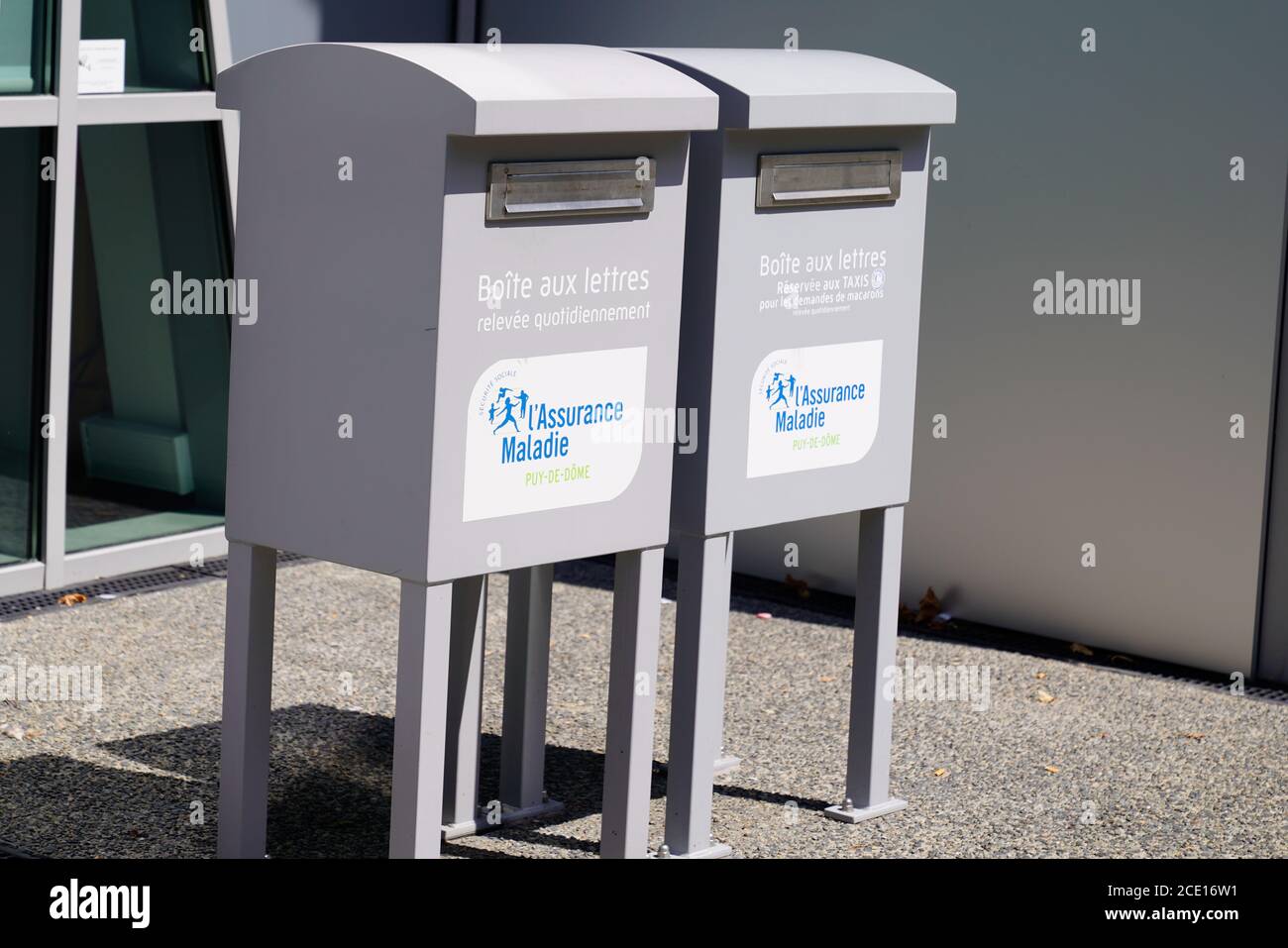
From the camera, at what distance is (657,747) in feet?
20.3

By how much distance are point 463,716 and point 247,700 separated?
0.72 meters

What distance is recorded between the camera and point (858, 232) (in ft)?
17.0

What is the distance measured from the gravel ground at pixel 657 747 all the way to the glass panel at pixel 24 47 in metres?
2.07

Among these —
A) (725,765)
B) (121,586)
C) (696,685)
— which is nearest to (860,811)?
(725,765)

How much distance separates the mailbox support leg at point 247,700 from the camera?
4.71m

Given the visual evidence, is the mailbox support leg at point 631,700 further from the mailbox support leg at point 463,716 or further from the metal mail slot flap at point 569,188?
the metal mail slot flap at point 569,188

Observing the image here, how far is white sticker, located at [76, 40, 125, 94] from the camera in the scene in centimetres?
757

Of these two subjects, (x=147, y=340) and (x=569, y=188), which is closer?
(x=569, y=188)

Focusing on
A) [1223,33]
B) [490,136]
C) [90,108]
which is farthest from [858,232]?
[90,108]

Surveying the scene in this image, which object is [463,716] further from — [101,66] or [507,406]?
[101,66]

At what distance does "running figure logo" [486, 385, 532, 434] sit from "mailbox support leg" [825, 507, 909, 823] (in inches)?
57.6

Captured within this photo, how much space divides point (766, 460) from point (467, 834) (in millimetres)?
1380

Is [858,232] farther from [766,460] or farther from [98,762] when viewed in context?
[98,762]

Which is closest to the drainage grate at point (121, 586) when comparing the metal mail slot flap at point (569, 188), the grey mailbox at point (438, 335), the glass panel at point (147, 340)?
the glass panel at point (147, 340)
